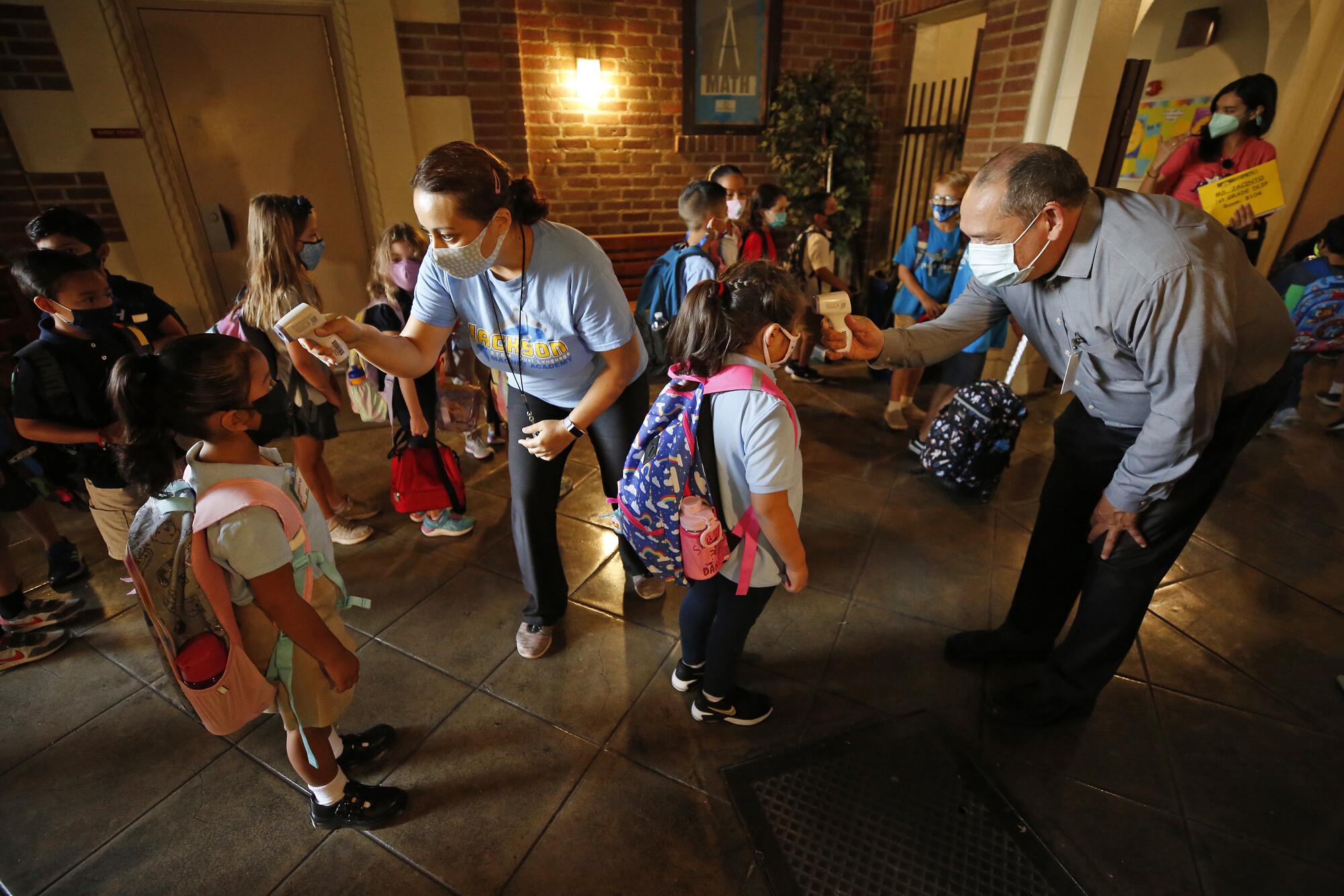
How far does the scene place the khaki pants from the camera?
2541mm

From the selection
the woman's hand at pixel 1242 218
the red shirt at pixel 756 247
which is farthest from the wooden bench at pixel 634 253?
the woman's hand at pixel 1242 218

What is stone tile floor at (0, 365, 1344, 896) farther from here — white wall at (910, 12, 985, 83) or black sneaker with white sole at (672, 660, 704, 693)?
white wall at (910, 12, 985, 83)

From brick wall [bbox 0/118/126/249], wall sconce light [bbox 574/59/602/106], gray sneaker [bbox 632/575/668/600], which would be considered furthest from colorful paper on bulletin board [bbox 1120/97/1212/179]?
brick wall [bbox 0/118/126/249]

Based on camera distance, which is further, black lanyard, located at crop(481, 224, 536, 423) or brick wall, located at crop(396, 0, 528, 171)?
brick wall, located at crop(396, 0, 528, 171)

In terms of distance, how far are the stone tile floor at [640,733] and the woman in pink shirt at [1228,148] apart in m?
2.07

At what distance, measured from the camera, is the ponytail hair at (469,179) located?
5.62ft

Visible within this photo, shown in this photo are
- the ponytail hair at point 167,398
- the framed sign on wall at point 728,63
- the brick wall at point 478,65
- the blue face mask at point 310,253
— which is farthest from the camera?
the framed sign on wall at point 728,63

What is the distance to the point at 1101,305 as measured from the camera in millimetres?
1675

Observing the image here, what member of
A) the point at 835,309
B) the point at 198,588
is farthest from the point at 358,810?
the point at 835,309

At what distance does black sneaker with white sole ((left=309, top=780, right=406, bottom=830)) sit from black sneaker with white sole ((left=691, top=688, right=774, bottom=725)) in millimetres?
1000

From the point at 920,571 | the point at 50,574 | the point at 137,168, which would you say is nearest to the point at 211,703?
the point at 50,574

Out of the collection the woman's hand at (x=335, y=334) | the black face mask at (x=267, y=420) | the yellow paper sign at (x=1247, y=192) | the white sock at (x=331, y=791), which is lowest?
the white sock at (x=331, y=791)

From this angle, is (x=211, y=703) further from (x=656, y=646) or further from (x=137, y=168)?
(x=137, y=168)

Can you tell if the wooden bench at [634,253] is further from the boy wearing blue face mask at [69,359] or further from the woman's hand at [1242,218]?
the boy wearing blue face mask at [69,359]
